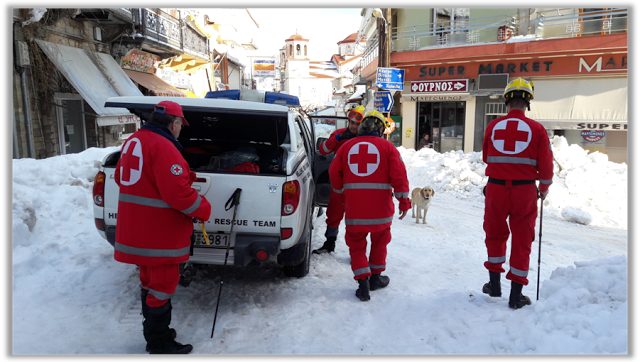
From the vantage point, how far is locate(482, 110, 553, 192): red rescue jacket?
379 cm

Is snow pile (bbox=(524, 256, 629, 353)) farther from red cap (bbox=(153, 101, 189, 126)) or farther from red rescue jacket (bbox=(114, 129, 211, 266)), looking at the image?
red cap (bbox=(153, 101, 189, 126))

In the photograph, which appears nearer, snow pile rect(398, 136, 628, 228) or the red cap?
the red cap

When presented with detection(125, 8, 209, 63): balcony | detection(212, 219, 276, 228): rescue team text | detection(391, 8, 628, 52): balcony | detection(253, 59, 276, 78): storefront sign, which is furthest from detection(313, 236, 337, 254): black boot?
detection(253, 59, 276, 78): storefront sign

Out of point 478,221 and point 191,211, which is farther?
point 478,221

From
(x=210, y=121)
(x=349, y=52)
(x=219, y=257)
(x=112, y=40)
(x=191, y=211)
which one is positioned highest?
(x=349, y=52)

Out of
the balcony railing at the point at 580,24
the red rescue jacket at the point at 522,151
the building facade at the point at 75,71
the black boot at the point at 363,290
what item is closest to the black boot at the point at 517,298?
the red rescue jacket at the point at 522,151

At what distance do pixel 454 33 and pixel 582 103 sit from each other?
19.6 ft

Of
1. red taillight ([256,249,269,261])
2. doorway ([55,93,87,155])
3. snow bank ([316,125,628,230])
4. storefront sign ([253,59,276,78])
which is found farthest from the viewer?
storefront sign ([253,59,276,78])

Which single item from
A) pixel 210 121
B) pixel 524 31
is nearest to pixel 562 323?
pixel 210 121

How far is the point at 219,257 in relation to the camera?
3812 mm

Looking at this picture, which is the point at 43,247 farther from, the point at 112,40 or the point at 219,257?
the point at 112,40

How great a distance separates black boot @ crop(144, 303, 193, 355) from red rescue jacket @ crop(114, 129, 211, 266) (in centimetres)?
38

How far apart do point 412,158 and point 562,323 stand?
412 inches

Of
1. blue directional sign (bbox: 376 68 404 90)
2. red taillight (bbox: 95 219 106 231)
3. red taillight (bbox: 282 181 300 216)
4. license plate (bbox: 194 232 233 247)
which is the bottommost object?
license plate (bbox: 194 232 233 247)
